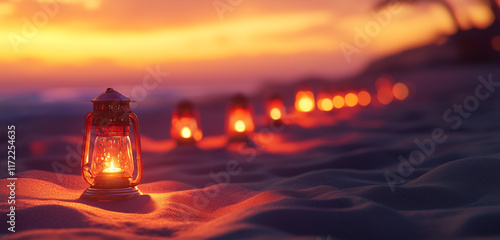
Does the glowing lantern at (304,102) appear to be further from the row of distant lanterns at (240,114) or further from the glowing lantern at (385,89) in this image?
the glowing lantern at (385,89)

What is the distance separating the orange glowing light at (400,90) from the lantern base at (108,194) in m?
18.0

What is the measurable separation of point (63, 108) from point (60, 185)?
15.3 metres

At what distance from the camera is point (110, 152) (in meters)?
3.46

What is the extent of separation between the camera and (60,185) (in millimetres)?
3773

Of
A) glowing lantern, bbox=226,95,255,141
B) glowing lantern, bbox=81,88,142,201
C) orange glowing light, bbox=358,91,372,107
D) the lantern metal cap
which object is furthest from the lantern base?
orange glowing light, bbox=358,91,372,107

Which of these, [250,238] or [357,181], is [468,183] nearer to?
[357,181]

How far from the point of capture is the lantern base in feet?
10.4

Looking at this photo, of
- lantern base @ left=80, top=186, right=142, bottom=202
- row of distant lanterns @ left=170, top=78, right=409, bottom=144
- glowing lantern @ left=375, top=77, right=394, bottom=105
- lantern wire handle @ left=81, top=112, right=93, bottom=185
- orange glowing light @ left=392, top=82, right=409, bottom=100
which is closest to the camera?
lantern base @ left=80, top=186, right=142, bottom=202

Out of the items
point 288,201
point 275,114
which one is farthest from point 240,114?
point 288,201

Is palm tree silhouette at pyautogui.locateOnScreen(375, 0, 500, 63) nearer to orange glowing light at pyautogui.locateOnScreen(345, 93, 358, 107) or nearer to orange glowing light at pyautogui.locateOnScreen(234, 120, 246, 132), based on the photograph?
orange glowing light at pyautogui.locateOnScreen(345, 93, 358, 107)

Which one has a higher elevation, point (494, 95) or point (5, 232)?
point (494, 95)

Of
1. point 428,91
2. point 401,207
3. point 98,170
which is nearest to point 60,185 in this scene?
point 98,170

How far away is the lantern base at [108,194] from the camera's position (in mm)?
3166

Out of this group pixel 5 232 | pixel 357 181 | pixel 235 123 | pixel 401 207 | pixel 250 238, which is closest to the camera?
pixel 250 238
